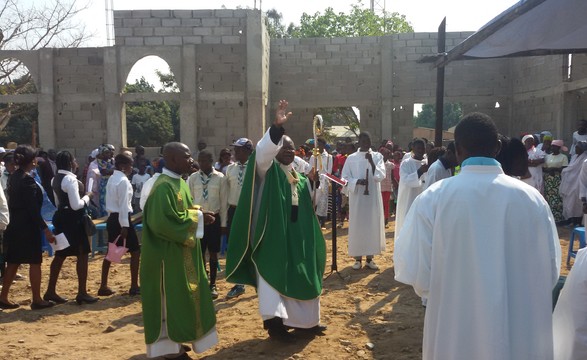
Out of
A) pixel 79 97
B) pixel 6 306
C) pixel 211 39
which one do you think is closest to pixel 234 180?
pixel 6 306

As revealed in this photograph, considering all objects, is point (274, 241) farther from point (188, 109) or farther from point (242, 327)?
point (188, 109)

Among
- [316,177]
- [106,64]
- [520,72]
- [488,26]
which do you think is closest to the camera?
[488,26]

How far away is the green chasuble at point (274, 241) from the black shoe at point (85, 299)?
2.68 meters

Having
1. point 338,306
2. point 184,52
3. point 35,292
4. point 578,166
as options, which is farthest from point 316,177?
point 184,52

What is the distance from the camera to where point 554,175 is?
39.3 feet

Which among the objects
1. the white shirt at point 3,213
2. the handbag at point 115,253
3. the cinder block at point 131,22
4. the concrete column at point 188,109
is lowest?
the handbag at point 115,253

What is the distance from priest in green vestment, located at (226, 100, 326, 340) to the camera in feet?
16.6

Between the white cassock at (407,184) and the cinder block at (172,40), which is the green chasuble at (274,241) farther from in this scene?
the cinder block at (172,40)

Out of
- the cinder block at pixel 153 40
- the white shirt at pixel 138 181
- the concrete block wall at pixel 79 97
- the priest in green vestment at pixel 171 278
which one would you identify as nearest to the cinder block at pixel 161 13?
the cinder block at pixel 153 40

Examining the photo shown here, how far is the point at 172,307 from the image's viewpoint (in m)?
4.62

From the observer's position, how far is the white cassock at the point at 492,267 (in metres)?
2.91

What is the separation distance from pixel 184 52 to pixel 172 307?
556 inches

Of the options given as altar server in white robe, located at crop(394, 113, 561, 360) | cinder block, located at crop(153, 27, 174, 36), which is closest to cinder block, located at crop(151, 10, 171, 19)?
cinder block, located at crop(153, 27, 174, 36)

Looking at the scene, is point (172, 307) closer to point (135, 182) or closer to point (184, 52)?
point (135, 182)
